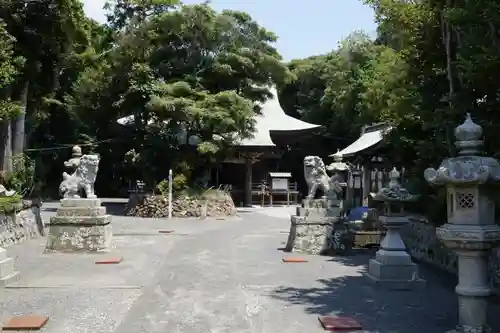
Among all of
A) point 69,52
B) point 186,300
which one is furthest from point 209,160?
point 186,300

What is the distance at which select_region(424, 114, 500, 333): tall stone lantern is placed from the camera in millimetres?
5309

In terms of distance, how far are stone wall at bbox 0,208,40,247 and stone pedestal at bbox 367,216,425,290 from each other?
912cm

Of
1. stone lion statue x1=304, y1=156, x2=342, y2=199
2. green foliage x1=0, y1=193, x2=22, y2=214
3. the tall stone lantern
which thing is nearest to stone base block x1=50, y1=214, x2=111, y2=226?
green foliage x1=0, y1=193, x2=22, y2=214

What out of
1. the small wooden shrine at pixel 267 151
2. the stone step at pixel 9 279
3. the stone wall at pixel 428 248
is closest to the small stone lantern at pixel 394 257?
the stone wall at pixel 428 248

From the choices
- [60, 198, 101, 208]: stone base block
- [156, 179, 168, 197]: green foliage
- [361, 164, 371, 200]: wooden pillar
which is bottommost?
[60, 198, 101, 208]: stone base block

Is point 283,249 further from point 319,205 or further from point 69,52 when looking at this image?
point 69,52

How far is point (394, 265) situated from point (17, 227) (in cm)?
1050

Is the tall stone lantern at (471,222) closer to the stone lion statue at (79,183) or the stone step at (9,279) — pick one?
the stone step at (9,279)

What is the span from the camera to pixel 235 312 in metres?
6.95

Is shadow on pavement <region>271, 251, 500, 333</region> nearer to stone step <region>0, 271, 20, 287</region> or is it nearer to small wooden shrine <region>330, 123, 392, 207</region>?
stone step <region>0, 271, 20, 287</region>

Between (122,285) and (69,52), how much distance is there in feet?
39.4

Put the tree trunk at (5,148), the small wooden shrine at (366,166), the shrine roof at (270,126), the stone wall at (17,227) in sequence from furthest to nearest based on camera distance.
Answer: the shrine roof at (270,126) → the small wooden shrine at (366,166) → the tree trunk at (5,148) → the stone wall at (17,227)

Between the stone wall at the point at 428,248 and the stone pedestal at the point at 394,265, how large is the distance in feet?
3.03

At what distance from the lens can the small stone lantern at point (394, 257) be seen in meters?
8.61
